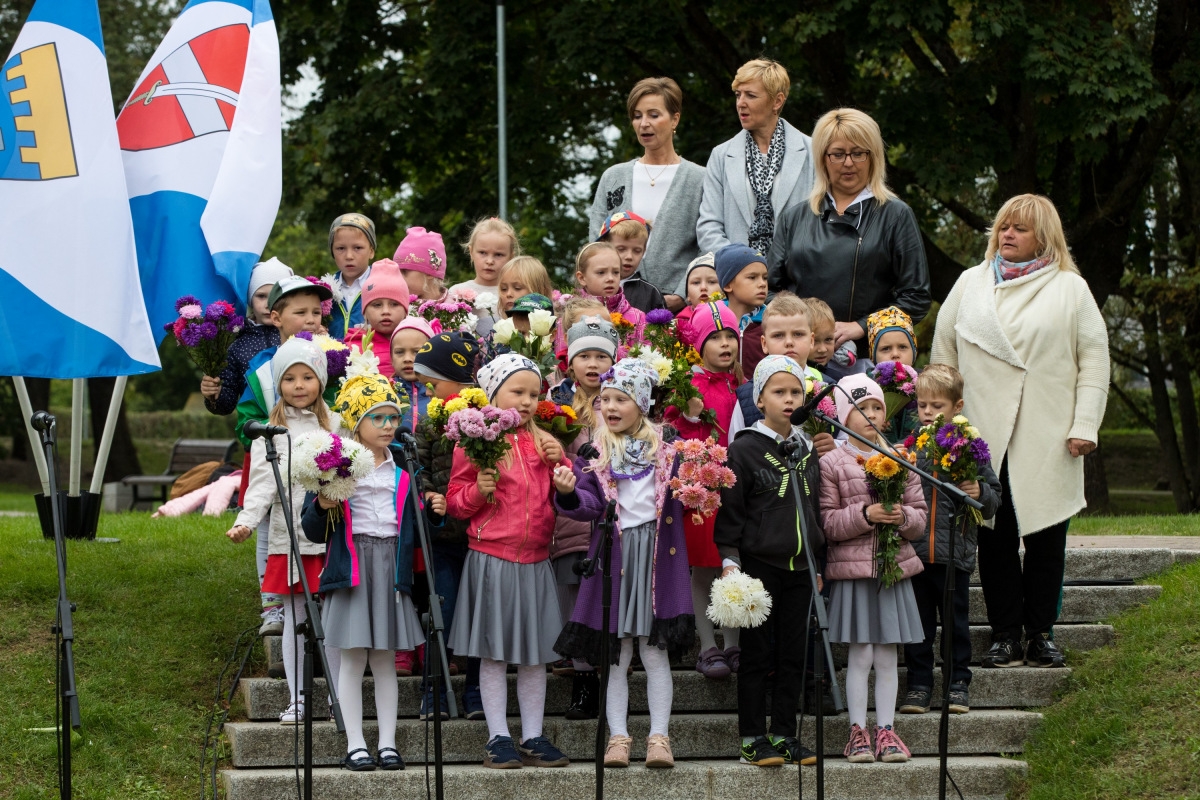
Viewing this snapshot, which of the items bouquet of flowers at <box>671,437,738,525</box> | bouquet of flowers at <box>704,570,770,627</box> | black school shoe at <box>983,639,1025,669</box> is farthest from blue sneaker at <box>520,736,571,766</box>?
black school shoe at <box>983,639,1025,669</box>

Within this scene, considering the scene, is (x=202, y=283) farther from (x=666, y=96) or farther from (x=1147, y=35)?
(x=1147, y=35)

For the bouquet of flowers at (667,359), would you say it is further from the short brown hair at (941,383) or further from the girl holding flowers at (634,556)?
the short brown hair at (941,383)

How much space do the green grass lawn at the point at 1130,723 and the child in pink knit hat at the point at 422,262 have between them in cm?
407

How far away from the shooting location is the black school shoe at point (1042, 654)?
6707 millimetres

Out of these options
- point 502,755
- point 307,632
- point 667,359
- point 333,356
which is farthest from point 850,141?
point 307,632

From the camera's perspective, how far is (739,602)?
558cm

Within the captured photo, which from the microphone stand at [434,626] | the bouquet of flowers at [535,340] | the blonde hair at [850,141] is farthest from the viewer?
the blonde hair at [850,141]

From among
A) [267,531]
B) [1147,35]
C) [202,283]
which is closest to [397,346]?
[267,531]

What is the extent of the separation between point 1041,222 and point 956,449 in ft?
5.34

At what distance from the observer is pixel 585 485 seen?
586cm

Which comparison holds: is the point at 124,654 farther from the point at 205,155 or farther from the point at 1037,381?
the point at 1037,381

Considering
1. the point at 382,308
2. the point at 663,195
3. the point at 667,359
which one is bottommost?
the point at 667,359

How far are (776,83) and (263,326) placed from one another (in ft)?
10.4

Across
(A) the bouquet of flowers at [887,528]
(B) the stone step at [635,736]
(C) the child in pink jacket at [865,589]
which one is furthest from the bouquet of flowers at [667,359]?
(B) the stone step at [635,736]
